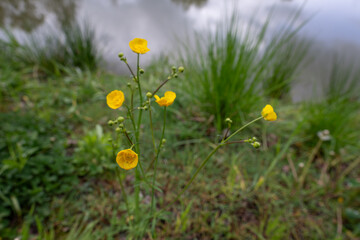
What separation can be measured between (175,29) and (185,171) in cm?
390

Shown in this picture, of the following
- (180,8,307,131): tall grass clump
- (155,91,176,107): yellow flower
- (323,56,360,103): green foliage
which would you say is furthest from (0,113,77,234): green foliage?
(323,56,360,103): green foliage

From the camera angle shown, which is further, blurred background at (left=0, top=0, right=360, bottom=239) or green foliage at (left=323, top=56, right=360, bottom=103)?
green foliage at (left=323, top=56, right=360, bottom=103)

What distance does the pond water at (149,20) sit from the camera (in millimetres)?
3791

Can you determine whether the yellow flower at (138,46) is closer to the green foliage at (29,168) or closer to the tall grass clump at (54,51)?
the green foliage at (29,168)

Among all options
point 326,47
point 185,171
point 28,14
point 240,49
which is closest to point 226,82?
point 240,49

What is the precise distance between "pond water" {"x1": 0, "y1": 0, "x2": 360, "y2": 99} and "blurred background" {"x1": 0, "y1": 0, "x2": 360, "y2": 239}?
0.87m

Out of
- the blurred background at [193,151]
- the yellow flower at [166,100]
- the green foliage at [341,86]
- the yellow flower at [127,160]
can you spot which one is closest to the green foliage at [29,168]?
the blurred background at [193,151]

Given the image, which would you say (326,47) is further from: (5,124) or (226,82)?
(5,124)

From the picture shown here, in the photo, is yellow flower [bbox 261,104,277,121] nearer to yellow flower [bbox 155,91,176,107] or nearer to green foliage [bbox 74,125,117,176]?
yellow flower [bbox 155,91,176,107]

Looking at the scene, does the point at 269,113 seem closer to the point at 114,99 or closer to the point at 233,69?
the point at 114,99

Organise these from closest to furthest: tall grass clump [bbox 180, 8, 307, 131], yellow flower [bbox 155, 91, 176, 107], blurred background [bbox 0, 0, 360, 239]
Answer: yellow flower [bbox 155, 91, 176, 107] < blurred background [bbox 0, 0, 360, 239] < tall grass clump [bbox 180, 8, 307, 131]

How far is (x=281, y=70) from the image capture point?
2842 mm

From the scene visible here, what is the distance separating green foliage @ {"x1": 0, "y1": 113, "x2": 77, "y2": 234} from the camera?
127cm

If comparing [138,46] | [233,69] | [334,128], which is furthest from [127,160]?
[334,128]
